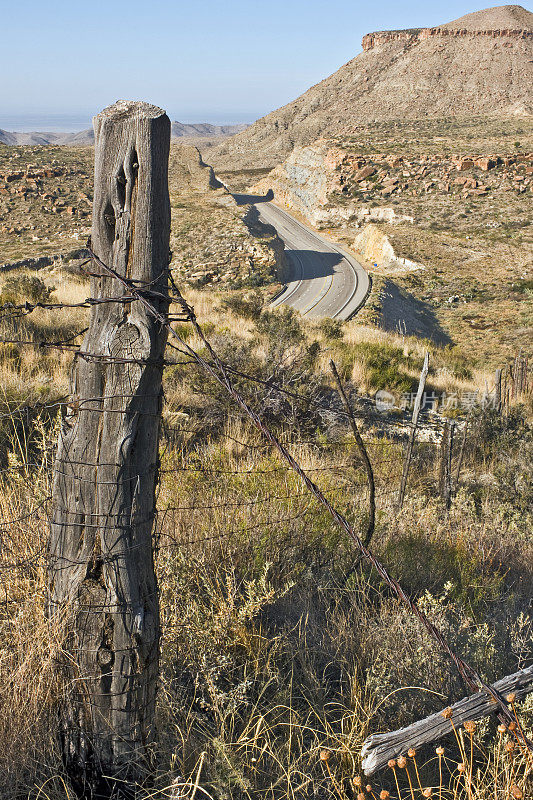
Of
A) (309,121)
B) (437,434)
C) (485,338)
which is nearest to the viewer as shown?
(437,434)

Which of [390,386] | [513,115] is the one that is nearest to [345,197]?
[513,115]

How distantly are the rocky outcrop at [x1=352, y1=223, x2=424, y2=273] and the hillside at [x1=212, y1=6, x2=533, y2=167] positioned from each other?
46268 mm

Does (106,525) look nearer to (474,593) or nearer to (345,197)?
(474,593)

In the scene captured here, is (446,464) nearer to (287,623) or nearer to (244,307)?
(287,623)

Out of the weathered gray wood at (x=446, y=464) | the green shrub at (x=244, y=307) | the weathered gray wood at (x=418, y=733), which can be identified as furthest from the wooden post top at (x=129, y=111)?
the green shrub at (x=244, y=307)

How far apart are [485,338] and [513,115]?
60948mm

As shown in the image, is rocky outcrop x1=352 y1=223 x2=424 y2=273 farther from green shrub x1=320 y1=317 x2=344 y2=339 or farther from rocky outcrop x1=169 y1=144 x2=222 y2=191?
green shrub x1=320 y1=317 x2=344 y2=339

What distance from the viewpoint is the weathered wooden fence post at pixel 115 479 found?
1.87 meters

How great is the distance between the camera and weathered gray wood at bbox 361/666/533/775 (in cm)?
178

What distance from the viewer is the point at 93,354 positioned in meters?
1.91

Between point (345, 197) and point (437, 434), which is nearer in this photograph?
point (437, 434)

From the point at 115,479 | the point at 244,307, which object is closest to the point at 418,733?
the point at 115,479

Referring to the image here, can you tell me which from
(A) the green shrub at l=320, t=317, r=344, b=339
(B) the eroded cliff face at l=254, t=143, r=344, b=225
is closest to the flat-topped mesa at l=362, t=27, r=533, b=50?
(B) the eroded cliff face at l=254, t=143, r=344, b=225

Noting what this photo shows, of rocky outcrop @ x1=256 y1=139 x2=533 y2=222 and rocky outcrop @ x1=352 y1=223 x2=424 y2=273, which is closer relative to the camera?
rocky outcrop @ x1=352 y1=223 x2=424 y2=273
